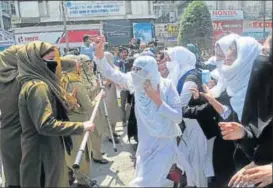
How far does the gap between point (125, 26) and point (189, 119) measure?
2377 cm

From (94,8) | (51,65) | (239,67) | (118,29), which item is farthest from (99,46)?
(94,8)

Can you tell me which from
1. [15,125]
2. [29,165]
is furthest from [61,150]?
[15,125]

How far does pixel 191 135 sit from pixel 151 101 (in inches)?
21.5

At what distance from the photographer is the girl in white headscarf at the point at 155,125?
206cm

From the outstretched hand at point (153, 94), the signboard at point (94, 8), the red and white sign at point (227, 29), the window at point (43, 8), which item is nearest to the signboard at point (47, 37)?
the outstretched hand at point (153, 94)

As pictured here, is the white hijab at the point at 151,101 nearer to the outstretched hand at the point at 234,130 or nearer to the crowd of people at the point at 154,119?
the crowd of people at the point at 154,119

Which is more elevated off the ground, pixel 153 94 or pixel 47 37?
pixel 47 37

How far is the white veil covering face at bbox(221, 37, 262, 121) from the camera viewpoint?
1.70 metres

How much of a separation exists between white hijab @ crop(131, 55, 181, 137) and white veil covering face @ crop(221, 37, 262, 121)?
0.45 meters

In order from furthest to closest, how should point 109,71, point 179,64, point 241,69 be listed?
1. point 109,71
2. point 179,64
3. point 241,69

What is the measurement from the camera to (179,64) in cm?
264

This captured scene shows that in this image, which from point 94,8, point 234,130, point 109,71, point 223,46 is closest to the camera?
point 234,130

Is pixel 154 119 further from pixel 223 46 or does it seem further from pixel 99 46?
pixel 99 46

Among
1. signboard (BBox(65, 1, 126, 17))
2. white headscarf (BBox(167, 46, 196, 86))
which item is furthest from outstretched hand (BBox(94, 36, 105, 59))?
signboard (BBox(65, 1, 126, 17))
